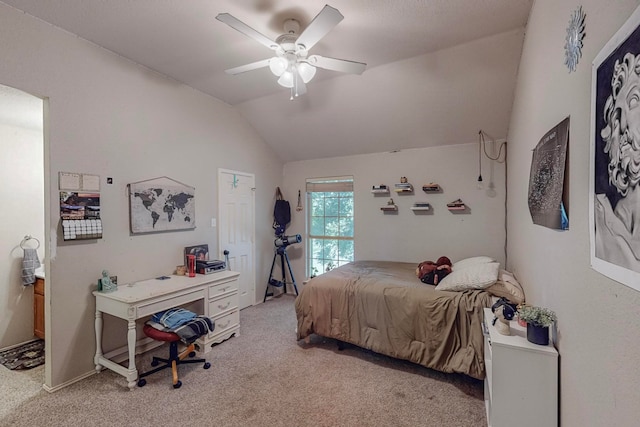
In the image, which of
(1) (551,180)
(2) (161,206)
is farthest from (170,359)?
(1) (551,180)

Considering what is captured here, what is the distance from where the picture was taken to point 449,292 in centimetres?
254

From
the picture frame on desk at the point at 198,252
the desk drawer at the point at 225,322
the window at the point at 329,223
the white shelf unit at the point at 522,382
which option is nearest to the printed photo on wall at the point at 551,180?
the white shelf unit at the point at 522,382

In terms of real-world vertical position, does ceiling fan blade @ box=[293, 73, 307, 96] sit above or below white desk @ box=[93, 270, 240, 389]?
above

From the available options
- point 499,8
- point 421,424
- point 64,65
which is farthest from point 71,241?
point 499,8

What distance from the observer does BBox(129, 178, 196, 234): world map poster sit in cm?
285

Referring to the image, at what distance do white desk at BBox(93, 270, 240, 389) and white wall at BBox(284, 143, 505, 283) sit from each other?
2.17 meters

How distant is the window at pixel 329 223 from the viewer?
4738 mm

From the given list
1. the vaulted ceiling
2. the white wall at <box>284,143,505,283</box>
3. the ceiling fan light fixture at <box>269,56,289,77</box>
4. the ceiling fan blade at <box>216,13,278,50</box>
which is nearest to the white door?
the vaulted ceiling

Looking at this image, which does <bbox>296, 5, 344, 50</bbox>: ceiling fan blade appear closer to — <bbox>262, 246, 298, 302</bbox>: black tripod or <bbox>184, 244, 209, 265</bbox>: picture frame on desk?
<bbox>184, 244, 209, 265</bbox>: picture frame on desk

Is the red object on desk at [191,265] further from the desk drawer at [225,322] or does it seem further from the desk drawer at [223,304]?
the desk drawer at [225,322]

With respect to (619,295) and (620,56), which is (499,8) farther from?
(619,295)

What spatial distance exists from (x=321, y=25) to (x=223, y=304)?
276cm

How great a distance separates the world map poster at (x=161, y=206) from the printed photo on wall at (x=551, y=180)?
328cm

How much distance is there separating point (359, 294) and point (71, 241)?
257 centimetres
